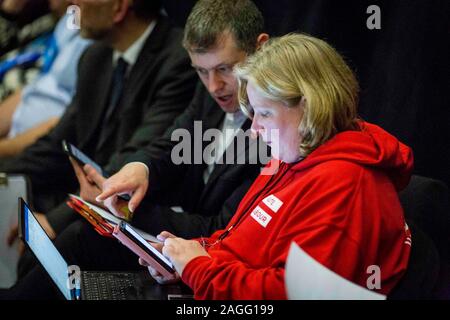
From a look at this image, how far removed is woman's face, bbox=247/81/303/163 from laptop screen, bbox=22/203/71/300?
58 cm

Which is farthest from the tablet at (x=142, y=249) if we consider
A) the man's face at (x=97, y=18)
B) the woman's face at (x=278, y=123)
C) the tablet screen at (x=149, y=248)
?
the man's face at (x=97, y=18)

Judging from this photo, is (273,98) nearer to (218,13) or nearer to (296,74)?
(296,74)

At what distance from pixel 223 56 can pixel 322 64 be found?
1.91 feet

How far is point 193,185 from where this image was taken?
2455mm

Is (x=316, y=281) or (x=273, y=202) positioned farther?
(x=273, y=202)

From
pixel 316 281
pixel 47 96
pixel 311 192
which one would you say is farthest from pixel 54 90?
pixel 316 281

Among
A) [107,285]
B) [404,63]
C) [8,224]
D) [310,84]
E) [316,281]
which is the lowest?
[8,224]

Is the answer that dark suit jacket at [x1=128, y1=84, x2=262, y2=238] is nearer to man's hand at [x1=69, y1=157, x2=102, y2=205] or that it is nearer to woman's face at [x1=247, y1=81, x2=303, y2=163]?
man's hand at [x1=69, y1=157, x2=102, y2=205]

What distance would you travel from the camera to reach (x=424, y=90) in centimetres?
246

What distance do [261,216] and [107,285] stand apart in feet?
1.44

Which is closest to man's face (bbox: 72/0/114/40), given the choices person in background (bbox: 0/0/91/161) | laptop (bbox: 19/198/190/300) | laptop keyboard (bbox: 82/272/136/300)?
person in background (bbox: 0/0/91/161)

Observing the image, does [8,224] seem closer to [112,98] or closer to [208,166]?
[112,98]

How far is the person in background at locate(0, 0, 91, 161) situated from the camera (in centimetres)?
339
